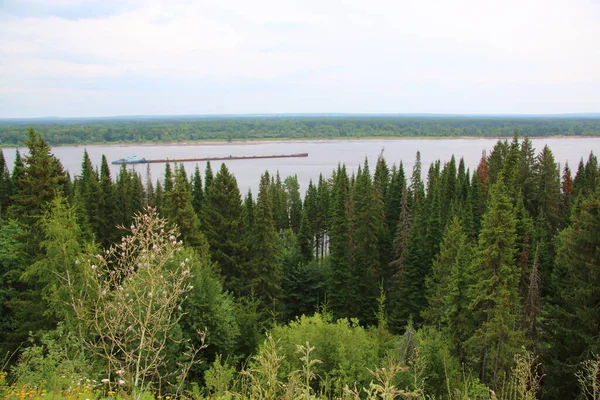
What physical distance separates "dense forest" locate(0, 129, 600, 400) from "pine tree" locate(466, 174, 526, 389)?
75 millimetres

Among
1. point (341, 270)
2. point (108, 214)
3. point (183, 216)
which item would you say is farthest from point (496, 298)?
point (108, 214)

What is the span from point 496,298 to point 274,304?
11317mm

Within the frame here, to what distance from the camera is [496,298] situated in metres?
17.1

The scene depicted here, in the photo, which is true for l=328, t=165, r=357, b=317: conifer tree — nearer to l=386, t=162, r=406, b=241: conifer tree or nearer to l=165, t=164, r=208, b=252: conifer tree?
l=165, t=164, r=208, b=252: conifer tree

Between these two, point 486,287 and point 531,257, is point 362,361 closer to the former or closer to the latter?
point 486,287

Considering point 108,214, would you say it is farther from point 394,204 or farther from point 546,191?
point 546,191

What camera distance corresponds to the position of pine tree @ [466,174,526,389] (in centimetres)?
1691

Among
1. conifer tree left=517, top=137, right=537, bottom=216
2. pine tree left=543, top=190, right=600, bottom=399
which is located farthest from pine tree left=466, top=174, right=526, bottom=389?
conifer tree left=517, top=137, right=537, bottom=216

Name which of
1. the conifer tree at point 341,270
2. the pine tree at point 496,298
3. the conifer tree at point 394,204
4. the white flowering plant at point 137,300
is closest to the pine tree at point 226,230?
the conifer tree at point 341,270

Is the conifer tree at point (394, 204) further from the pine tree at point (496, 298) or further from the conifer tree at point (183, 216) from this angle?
the pine tree at point (496, 298)

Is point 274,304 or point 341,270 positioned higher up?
point 274,304

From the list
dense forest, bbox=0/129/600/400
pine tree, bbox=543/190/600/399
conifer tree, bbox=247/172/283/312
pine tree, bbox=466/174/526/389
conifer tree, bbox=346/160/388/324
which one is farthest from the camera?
conifer tree, bbox=346/160/388/324

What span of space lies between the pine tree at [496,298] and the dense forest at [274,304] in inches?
3.0

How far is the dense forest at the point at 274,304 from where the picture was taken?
207 inches
